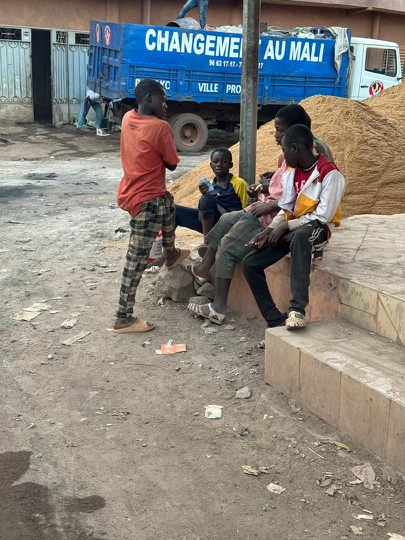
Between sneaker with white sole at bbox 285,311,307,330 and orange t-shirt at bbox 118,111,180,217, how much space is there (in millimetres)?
1330

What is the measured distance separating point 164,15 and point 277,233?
48.2ft

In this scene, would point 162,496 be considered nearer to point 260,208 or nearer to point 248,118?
point 260,208

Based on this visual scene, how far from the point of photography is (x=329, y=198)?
12.6 feet

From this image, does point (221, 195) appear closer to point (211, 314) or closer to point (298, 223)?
point (211, 314)

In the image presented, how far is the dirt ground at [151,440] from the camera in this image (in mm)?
2727

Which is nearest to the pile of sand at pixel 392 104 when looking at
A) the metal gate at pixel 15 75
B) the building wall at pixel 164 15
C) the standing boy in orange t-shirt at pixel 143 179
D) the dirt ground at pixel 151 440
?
the standing boy in orange t-shirt at pixel 143 179

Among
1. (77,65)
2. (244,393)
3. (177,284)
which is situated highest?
(77,65)

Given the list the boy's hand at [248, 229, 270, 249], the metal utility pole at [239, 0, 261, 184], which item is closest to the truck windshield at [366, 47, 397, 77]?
the metal utility pole at [239, 0, 261, 184]

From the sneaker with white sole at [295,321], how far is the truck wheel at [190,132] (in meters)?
10.8

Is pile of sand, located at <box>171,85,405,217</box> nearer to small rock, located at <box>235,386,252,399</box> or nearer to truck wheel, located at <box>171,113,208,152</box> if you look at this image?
small rock, located at <box>235,386,252,399</box>

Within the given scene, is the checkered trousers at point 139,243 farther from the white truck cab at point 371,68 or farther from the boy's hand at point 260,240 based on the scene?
the white truck cab at point 371,68

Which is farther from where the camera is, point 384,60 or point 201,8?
point 384,60

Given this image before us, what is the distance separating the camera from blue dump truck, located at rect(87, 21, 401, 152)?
13211 mm

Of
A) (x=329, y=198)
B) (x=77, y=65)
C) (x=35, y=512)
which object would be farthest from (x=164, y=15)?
(x=35, y=512)
